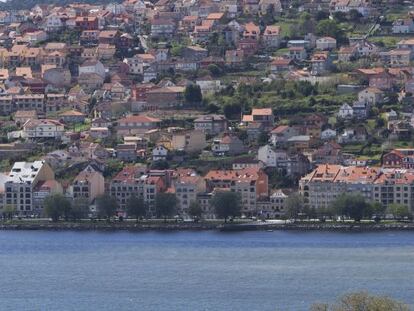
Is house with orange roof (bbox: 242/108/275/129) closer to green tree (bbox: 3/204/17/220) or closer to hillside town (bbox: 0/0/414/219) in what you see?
hillside town (bbox: 0/0/414/219)

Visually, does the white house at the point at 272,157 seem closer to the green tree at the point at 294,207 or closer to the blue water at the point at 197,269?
the green tree at the point at 294,207

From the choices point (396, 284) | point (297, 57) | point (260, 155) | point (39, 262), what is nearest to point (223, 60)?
point (297, 57)

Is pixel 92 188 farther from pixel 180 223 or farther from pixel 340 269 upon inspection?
pixel 340 269

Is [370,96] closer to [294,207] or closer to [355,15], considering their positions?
[294,207]

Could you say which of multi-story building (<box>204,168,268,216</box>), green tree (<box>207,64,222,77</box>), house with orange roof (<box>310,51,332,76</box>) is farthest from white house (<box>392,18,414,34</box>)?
multi-story building (<box>204,168,268,216</box>)

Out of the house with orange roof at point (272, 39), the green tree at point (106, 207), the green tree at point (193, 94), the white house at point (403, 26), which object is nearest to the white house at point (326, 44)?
the house with orange roof at point (272, 39)
